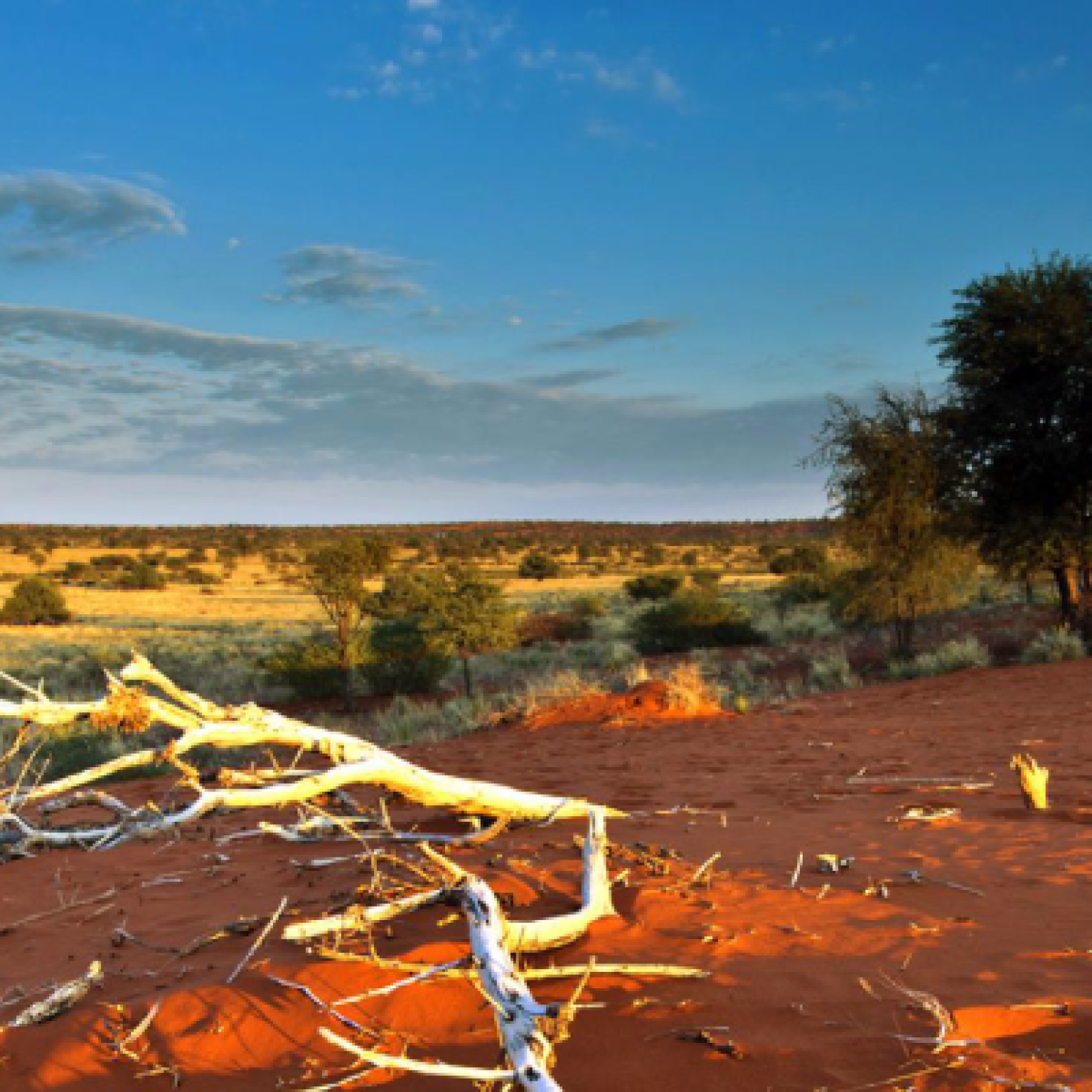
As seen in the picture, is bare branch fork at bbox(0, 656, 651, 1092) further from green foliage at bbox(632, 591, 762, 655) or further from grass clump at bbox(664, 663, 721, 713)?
green foliage at bbox(632, 591, 762, 655)

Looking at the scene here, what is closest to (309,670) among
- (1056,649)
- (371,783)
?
(1056,649)

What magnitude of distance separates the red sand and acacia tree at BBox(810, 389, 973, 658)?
1225 cm

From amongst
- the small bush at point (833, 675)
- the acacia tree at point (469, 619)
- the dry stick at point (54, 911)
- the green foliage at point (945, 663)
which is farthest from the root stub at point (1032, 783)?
the acacia tree at point (469, 619)

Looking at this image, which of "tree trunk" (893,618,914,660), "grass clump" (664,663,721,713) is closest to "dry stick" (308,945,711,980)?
"grass clump" (664,663,721,713)

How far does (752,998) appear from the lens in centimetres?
349

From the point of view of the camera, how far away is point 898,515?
19.9 m

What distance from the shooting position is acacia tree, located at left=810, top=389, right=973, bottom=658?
19797 mm

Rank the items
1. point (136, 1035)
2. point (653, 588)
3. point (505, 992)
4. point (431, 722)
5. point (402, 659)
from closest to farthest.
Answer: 1. point (505, 992)
2. point (136, 1035)
3. point (431, 722)
4. point (402, 659)
5. point (653, 588)

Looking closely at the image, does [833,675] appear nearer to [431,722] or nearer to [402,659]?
[431,722]

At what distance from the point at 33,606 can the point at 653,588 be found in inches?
929

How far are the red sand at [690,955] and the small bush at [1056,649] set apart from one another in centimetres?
1106

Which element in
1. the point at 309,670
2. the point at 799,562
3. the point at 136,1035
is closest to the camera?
the point at 136,1035

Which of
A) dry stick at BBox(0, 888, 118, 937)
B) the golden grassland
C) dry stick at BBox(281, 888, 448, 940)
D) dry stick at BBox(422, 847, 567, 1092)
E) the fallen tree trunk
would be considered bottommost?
the golden grassland

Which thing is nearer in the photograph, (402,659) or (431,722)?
(431,722)
